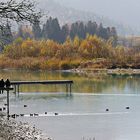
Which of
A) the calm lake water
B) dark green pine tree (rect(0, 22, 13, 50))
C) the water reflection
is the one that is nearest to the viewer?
dark green pine tree (rect(0, 22, 13, 50))

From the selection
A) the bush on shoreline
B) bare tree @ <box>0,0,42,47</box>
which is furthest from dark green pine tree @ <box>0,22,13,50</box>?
the bush on shoreline

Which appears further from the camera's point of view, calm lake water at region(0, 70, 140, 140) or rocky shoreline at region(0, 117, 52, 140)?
calm lake water at region(0, 70, 140, 140)

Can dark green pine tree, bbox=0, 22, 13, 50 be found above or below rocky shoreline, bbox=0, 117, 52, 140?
above

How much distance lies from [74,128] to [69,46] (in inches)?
4945

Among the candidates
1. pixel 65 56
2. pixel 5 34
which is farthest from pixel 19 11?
pixel 65 56

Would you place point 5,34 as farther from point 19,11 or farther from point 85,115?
point 85,115

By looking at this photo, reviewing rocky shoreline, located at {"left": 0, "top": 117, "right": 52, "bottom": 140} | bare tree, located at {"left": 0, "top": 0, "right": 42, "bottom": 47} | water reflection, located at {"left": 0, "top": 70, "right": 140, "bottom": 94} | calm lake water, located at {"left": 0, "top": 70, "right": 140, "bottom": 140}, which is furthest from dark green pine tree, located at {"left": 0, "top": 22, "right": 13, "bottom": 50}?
water reflection, located at {"left": 0, "top": 70, "right": 140, "bottom": 94}

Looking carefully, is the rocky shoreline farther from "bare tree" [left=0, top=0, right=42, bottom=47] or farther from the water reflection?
the water reflection

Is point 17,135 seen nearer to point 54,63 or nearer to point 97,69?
point 97,69

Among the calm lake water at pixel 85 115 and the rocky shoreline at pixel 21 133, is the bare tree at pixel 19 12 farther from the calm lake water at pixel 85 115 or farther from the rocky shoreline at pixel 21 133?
the calm lake water at pixel 85 115

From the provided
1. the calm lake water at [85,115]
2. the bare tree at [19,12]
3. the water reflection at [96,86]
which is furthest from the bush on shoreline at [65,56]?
the bare tree at [19,12]

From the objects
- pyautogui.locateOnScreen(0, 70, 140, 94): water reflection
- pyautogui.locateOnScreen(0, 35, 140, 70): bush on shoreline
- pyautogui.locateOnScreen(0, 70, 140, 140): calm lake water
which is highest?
pyautogui.locateOnScreen(0, 35, 140, 70): bush on shoreline

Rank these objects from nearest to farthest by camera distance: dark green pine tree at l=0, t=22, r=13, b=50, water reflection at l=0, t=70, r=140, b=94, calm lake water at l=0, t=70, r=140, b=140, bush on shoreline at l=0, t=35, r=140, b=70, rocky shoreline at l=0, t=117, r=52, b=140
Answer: dark green pine tree at l=0, t=22, r=13, b=50, rocky shoreline at l=0, t=117, r=52, b=140, calm lake water at l=0, t=70, r=140, b=140, water reflection at l=0, t=70, r=140, b=94, bush on shoreline at l=0, t=35, r=140, b=70

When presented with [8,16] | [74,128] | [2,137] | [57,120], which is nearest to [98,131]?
[74,128]
